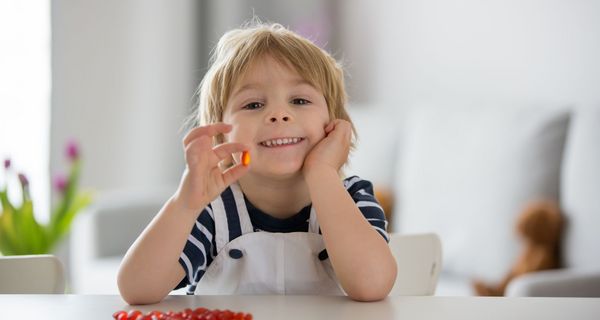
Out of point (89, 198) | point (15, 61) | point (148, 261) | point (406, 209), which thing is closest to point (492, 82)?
point (406, 209)

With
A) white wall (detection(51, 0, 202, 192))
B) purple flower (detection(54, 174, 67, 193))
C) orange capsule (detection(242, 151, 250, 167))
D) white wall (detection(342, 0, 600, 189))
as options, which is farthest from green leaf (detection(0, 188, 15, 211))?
orange capsule (detection(242, 151, 250, 167))

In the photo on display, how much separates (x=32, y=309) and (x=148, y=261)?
0.52 ft

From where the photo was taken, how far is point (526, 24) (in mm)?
2711

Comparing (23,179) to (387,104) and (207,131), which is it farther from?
(387,104)

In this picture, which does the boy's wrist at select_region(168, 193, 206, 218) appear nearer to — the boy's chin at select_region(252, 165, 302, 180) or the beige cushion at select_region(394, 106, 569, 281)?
the boy's chin at select_region(252, 165, 302, 180)

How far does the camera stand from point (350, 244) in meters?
1.03

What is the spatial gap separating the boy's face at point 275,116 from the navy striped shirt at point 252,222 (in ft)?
0.22

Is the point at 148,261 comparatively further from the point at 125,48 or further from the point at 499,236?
the point at 125,48

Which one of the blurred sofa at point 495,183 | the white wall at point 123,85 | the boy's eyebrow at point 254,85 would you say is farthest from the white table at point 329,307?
the white wall at point 123,85

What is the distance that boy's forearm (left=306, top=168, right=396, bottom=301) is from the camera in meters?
0.98

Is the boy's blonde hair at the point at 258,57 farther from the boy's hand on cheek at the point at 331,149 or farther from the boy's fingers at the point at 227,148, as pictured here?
the boy's fingers at the point at 227,148

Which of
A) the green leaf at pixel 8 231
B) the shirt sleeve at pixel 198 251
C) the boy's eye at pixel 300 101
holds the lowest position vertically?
the green leaf at pixel 8 231

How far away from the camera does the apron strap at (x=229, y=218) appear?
1.15 metres

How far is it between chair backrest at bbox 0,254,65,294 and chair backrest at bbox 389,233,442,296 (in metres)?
0.49
